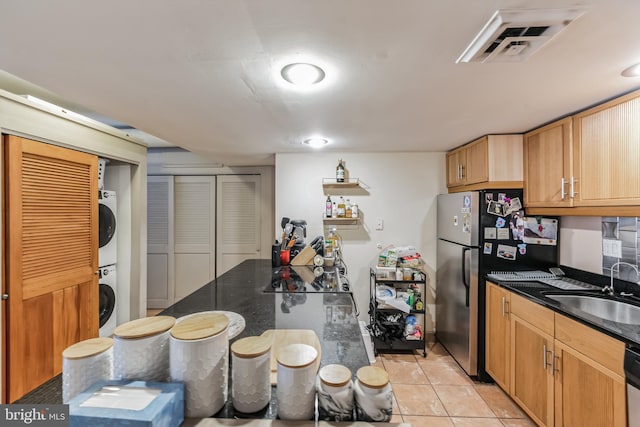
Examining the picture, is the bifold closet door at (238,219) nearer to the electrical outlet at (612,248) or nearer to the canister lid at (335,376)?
the canister lid at (335,376)

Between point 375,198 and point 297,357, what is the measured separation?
270cm

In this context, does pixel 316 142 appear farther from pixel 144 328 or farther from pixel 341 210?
pixel 144 328

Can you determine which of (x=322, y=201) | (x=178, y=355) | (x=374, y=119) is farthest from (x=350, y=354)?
(x=322, y=201)

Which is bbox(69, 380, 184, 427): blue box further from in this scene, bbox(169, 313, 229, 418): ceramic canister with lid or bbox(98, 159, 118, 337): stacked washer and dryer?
bbox(98, 159, 118, 337): stacked washer and dryer

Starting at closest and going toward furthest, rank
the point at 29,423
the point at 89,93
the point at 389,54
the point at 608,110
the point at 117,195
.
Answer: the point at 29,423 < the point at 389,54 < the point at 89,93 < the point at 608,110 < the point at 117,195

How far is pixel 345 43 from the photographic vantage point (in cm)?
108

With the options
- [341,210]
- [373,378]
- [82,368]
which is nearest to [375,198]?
[341,210]

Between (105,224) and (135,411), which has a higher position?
(105,224)

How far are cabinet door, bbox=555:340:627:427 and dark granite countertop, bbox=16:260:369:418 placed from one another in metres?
1.27

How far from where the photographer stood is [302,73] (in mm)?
1318

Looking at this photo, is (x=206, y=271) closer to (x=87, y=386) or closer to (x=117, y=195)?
(x=117, y=195)

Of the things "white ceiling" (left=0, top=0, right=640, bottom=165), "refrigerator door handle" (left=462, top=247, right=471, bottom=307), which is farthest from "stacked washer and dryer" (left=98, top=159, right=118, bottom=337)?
"refrigerator door handle" (left=462, top=247, right=471, bottom=307)

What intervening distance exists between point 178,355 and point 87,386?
0.75 feet

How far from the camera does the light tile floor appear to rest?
6.45 ft
